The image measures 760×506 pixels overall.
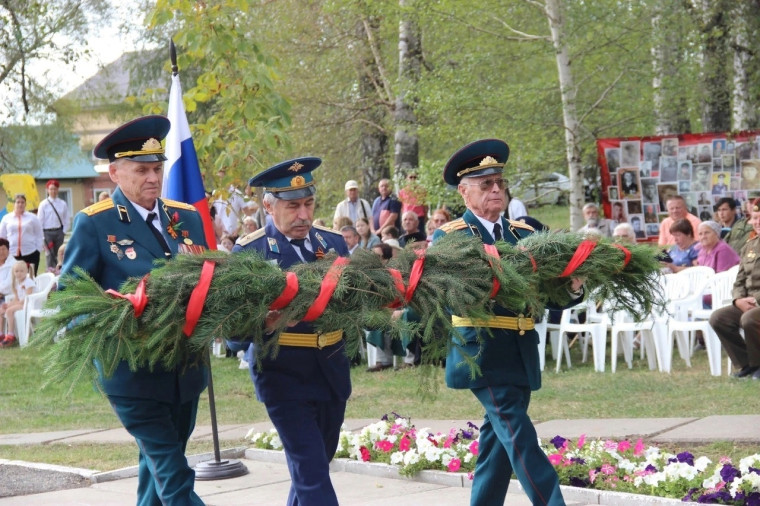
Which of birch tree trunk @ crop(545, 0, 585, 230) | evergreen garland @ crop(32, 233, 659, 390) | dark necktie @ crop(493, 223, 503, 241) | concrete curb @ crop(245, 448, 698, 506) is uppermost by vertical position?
birch tree trunk @ crop(545, 0, 585, 230)

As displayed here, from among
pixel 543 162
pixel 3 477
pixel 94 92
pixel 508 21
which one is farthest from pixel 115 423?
pixel 94 92

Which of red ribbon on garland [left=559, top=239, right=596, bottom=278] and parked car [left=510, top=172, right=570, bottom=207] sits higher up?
parked car [left=510, top=172, right=570, bottom=207]

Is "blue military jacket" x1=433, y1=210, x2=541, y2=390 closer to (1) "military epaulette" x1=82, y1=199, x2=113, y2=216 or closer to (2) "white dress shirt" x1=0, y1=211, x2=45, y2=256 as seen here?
(1) "military epaulette" x1=82, y1=199, x2=113, y2=216

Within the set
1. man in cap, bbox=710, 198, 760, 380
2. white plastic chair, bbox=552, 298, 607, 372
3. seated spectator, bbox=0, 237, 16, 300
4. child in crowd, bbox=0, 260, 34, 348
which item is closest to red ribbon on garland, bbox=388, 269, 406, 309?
man in cap, bbox=710, 198, 760, 380

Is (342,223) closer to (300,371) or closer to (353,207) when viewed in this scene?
(353,207)

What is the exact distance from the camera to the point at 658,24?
611 inches

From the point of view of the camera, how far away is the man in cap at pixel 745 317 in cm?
1098

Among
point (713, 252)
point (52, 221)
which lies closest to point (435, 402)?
point (713, 252)

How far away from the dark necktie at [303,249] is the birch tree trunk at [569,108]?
1044 centimetres

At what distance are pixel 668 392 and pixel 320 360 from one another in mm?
6013

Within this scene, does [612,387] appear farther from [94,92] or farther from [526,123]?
[94,92]

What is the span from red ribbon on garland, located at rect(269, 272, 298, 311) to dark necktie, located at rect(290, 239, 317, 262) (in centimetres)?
81

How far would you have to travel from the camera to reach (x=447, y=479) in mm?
7297

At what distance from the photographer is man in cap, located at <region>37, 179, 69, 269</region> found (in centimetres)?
2241
